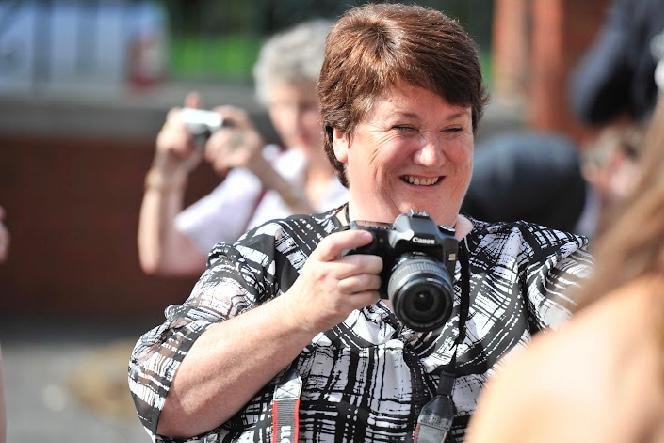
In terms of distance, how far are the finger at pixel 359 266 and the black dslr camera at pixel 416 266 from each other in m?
0.02

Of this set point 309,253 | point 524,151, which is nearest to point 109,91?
point 524,151

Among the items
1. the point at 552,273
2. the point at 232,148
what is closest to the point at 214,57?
the point at 232,148

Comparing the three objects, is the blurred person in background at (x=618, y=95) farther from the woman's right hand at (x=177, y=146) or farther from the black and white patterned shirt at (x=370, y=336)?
the black and white patterned shirt at (x=370, y=336)

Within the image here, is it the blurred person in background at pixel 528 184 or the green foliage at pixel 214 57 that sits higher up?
the blurred person in background at pixel 528 184

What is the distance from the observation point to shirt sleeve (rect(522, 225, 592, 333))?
8.55ft

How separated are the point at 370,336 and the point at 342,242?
12.0 inches

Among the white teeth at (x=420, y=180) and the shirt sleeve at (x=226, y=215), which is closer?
the white teeth at (x=420, y=180)

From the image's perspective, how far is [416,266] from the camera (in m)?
2.33

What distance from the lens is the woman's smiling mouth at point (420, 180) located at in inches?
106

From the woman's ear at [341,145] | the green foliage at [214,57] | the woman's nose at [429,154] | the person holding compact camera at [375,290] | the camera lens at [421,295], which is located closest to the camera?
the camera lens at [421,295]

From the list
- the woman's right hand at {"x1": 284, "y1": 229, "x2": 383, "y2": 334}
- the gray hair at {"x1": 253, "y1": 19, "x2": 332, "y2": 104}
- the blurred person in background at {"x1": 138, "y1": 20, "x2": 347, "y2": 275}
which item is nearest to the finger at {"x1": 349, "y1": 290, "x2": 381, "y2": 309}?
the woman's right hand at {"x1": 284, "y1": 229, "x2": 383, "y2": 334}

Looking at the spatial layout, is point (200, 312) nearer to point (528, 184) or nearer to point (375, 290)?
point (375, 290)

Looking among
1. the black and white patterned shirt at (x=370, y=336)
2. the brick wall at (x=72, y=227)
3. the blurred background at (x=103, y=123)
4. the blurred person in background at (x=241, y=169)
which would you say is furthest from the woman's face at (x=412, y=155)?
the brick wall at (x=72, y=227)

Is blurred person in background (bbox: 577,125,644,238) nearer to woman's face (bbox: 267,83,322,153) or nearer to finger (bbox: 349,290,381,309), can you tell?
woman's face (bbox: 267,83,322,153)
